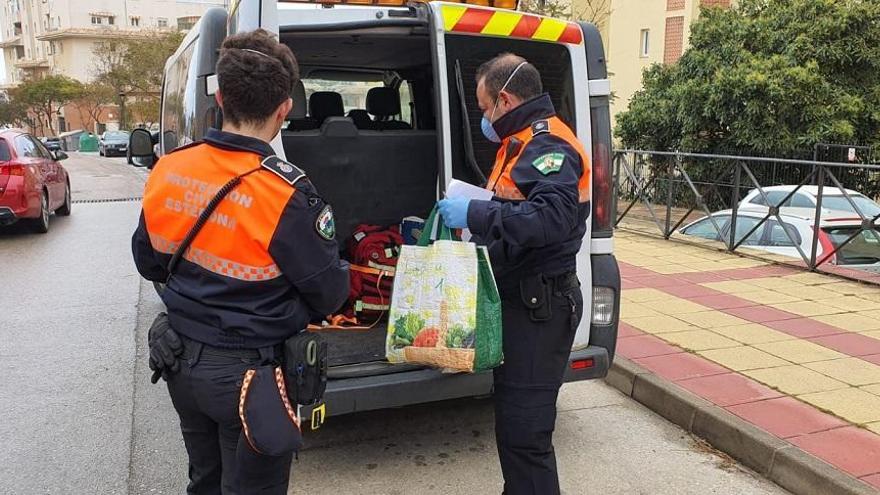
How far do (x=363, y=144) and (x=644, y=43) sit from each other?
74.0 ft

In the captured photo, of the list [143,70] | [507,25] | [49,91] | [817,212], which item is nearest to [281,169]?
[507,25]

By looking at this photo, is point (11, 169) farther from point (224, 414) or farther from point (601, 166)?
point (224, 414)

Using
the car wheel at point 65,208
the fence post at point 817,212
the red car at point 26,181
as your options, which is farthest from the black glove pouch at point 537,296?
the car wheel at point 65,208

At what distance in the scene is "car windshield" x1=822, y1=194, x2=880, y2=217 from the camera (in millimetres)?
7714

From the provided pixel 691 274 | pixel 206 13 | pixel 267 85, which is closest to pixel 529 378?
pixel 267 85

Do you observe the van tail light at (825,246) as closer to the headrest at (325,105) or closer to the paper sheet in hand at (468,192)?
the headrest at (325,105)

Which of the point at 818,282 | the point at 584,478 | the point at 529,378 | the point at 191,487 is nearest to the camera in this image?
the point at 191,487

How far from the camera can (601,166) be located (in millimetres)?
3686

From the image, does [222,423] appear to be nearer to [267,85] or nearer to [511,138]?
[267,85]

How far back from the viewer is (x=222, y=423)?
2047 millimetres

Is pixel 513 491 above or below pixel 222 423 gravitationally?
below

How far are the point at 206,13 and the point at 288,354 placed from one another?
2311 mm

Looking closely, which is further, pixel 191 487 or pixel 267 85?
pixel 191 487

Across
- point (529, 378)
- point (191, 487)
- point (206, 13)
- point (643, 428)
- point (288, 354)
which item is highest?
point (206, 13)
